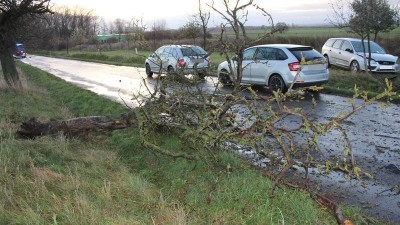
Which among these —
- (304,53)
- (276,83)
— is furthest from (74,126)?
(304,53)

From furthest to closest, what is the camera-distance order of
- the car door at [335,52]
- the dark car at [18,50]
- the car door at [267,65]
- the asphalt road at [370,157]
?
the car door at [335,52], the dark car at [18,50], the car door at [267,65], the asphalt road at [370,157]

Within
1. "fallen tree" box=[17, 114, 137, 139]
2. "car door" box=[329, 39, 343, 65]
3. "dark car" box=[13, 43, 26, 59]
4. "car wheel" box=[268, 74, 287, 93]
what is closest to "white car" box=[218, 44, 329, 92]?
"car wheel" box=[268, 74, 287, 93]

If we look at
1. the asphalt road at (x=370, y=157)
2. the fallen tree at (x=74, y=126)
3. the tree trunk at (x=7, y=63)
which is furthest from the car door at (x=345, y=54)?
the tree trunk at (x=7, y=63)

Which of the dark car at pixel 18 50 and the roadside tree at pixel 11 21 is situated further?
the dark car at pixel 18 50

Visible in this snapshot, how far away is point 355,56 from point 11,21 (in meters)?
14.2

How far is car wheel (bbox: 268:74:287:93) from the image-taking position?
12067 mm

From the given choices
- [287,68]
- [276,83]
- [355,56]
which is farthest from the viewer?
[355,56]

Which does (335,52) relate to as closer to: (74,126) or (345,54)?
(345,54)

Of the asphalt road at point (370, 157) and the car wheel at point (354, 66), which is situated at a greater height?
the car wheel at point (354, 66)

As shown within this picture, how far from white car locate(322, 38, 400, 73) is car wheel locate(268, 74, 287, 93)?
5846 mm

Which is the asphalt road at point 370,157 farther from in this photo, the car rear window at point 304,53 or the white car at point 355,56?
the white car at point 355,56

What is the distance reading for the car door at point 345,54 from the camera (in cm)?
1708

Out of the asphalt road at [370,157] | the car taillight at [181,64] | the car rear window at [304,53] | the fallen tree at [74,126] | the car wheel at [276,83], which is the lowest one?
the asphalt road at [370,157]

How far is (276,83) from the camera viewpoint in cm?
1241
